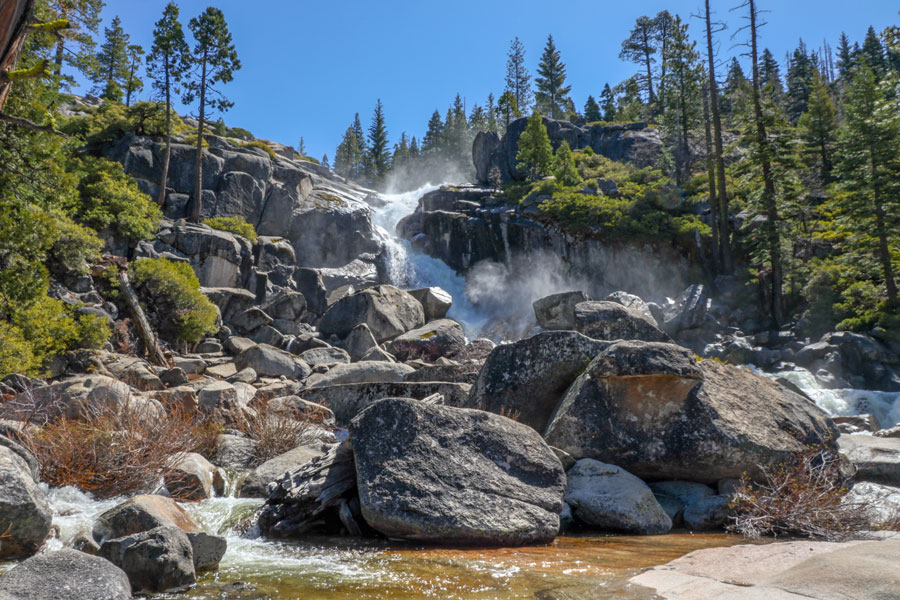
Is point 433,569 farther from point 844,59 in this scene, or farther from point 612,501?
point 844,59

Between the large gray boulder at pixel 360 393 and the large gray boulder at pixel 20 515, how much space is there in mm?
7396

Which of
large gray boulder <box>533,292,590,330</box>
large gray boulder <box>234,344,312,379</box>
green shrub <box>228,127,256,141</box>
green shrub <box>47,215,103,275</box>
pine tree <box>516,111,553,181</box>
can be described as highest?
green shrub <box>228,127,256,141</box>

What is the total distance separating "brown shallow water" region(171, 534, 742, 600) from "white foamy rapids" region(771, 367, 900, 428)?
13945 mm

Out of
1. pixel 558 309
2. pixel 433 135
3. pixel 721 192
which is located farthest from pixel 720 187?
pixel 433 135

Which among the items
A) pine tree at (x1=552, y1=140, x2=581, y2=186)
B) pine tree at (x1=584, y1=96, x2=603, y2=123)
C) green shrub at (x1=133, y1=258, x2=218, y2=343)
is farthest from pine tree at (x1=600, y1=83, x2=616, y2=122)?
green shrub at (x1=133, y1=258, x2=218, y2=343)

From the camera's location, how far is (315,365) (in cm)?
1972

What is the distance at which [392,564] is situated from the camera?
5020 millimetres

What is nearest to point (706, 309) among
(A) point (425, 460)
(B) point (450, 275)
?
(B) point (450, 275)

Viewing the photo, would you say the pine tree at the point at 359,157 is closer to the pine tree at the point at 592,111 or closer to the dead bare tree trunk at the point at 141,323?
the pine tree at the point at 592,111

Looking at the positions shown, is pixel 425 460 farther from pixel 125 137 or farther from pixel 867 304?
pixel 125 137

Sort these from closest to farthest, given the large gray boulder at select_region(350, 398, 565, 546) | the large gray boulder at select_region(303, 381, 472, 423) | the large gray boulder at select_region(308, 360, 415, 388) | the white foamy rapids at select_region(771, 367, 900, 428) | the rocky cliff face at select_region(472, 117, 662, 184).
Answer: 1. the large gray boulder at select_region(350, 398, 565, 546)
2. the large gray boulder at select_region(303, 381, 472, 423)
3. the large gray boulder at select_region(308, 360, 415, 388)
4. the white foamy rapids at select_region(771, 367, 900, 428)
5. the rocky cliff face at select_region(472, 117, 662, 184)

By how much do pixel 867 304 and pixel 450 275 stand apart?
74.7 feet

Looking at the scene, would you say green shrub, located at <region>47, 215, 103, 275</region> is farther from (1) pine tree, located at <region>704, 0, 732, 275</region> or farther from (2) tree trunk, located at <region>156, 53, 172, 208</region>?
(1) pine tree, located at <region>704, 0, 732, 275</region>

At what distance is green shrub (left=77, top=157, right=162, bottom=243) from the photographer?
2375 cm
